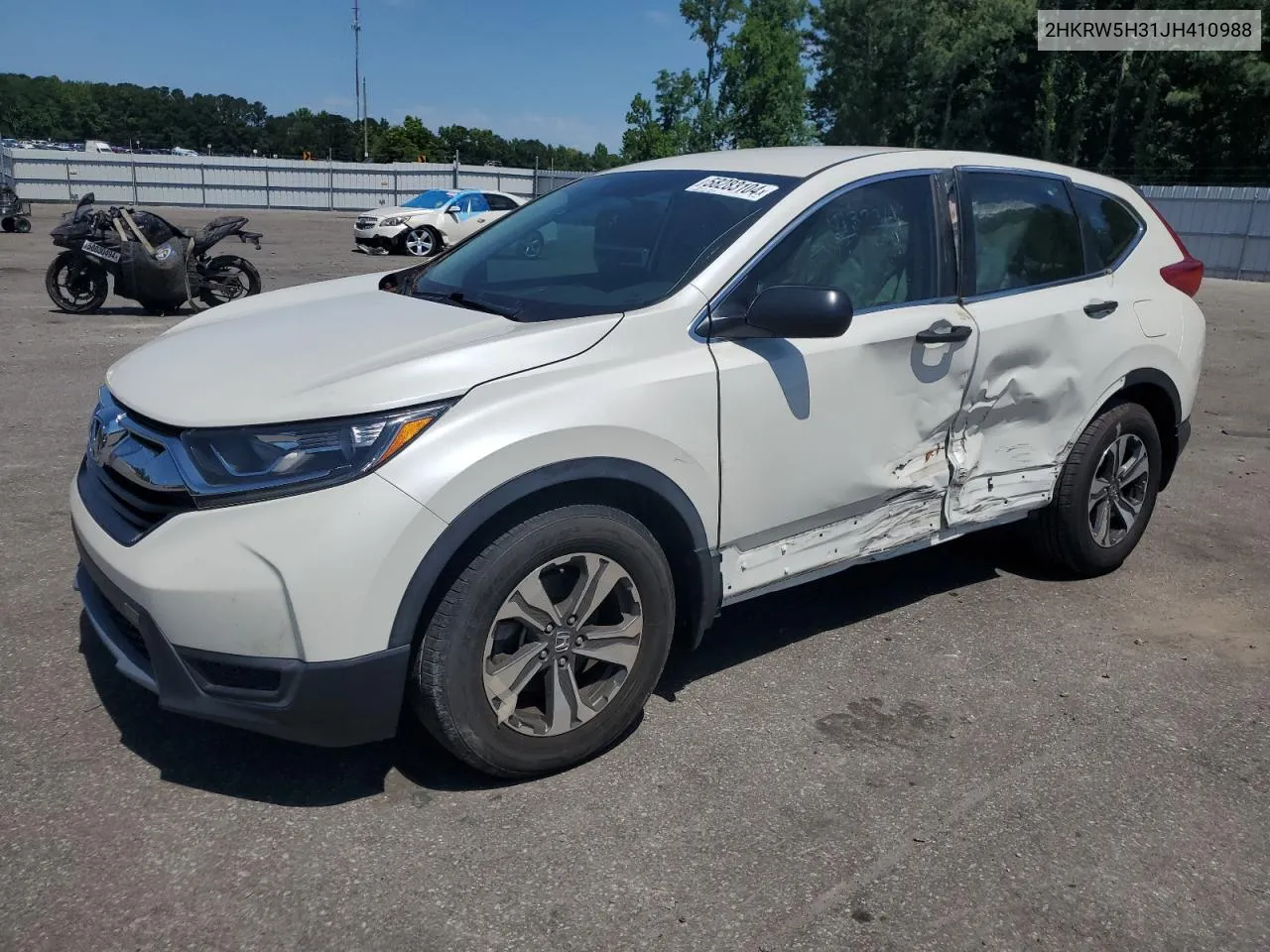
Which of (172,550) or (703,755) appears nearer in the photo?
(172,550)

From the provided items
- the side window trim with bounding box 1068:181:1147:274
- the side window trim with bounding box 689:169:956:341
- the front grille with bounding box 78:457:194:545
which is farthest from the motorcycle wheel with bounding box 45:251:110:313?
the side window trim with bounding box 1068:181:1147:274

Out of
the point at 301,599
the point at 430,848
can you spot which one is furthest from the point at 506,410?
the point at 430,848

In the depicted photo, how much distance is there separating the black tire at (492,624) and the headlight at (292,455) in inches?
15.3

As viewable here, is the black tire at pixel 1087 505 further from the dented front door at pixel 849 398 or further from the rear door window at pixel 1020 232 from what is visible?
the dented front door at pixel 849 398

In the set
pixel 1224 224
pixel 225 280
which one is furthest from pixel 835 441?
pixel 1224 224

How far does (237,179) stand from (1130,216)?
4165 centimetres

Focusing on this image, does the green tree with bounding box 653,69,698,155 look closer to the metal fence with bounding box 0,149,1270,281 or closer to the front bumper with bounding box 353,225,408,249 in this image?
the metal fence with bounding box 0,149,1270,281

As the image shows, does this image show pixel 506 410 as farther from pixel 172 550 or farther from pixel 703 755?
pixel 703 755

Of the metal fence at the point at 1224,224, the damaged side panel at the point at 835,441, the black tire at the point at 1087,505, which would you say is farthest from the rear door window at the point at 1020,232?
the metal fence at the point at 1224,224

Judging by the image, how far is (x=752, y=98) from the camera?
5991 centimetres

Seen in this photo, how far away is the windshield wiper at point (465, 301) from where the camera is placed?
325cm

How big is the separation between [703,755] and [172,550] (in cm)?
158

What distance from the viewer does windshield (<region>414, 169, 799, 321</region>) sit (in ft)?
10.9

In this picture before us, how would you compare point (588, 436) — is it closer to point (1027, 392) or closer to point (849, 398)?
point (849, 398)
